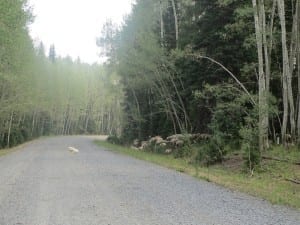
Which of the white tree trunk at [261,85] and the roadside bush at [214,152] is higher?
the white tree trunk at [261,85]

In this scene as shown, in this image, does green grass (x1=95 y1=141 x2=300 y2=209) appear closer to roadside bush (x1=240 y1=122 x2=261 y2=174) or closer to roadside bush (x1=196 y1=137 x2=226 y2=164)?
roadside bush (x1=240 y1=122 x2=261 y2=174)

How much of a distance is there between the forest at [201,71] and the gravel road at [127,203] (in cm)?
428

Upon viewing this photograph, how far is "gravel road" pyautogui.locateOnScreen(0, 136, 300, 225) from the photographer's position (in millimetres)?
7234

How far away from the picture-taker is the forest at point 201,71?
53.5ft

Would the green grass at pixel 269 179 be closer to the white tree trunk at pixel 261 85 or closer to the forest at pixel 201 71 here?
the forest at pixel 201 71

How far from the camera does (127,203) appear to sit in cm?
880

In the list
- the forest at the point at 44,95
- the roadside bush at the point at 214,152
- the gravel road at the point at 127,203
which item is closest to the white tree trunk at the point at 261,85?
the roadside bush at the point at 214,152

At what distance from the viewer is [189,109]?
2692 centimetres

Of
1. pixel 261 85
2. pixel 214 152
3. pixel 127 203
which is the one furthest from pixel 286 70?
pixel 127 203

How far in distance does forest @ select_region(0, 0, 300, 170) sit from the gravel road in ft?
14.0

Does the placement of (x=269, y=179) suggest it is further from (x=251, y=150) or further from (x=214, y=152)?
(x=214, y=152)

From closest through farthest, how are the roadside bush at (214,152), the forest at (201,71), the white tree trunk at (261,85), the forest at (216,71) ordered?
the white tree trunk at (261,85)
the forest at (216,71)
the forest at (201,71)
the roadside bush at (214,152)

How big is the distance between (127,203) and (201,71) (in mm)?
15532

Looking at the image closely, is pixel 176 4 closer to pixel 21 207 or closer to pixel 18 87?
pixel 18 87
